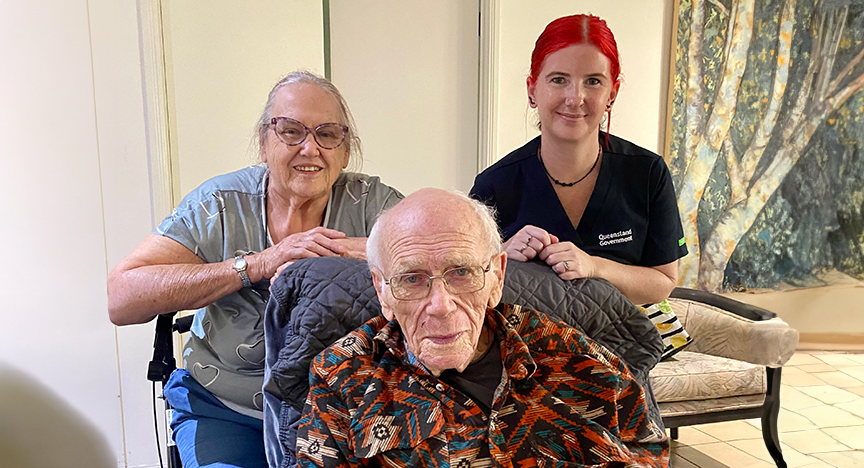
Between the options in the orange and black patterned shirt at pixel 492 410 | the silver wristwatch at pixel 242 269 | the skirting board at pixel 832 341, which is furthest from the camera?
the skirting board at pixel 832 341

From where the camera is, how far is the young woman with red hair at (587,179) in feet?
5.53

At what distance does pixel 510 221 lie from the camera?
1872 mm

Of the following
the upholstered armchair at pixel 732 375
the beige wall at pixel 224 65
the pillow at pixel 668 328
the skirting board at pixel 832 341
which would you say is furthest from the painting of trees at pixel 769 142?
A: the beige wall at pixel 224 65

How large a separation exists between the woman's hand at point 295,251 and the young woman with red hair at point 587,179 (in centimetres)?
52

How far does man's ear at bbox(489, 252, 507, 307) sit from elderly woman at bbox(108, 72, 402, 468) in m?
0.42

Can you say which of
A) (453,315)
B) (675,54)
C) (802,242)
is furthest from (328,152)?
(802,242)

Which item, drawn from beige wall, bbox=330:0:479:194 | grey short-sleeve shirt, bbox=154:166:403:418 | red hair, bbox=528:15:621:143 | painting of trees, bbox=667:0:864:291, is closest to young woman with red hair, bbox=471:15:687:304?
red hair, bbox=528:15:621:143

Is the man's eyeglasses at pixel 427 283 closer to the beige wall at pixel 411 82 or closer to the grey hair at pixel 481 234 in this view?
the grey hair at pixel 481 234

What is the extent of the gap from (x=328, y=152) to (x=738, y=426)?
287 centimetres

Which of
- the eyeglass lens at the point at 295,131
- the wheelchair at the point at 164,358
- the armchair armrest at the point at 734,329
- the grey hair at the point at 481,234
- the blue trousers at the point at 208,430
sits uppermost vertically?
the eyeglass lens at the point at 295,131

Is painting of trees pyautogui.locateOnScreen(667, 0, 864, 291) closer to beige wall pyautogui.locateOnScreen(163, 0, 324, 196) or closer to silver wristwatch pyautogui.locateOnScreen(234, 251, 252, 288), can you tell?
beige wall pyautogui.locateOnScreen(163, 0, 324, 196)

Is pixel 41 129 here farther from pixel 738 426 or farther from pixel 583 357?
pixel 738 426

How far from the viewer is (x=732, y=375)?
2555 mm

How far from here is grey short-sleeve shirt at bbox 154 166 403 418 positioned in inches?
62.8
